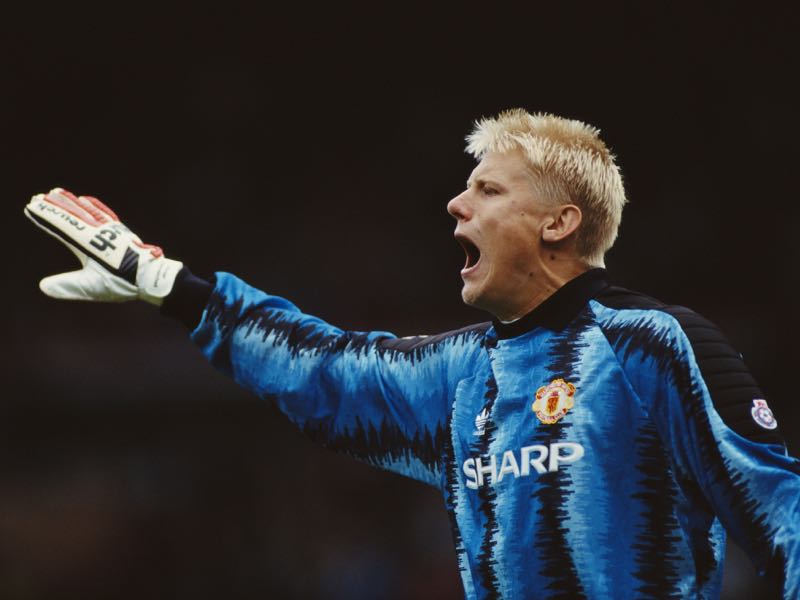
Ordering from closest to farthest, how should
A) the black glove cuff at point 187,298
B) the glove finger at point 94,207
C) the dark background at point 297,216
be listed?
the black glove cuff at point 187,298, the glove finger at point 94,207, the dark background at point 297,216

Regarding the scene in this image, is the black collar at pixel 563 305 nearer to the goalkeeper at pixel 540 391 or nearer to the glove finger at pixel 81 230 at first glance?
the goalkeeper at pixel 540 391

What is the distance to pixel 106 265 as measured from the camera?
8.14 feet

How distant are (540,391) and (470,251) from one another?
0.37 m

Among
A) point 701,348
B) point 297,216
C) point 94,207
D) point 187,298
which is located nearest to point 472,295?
point 701,348

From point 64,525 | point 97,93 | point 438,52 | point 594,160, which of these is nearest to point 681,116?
point 438,52

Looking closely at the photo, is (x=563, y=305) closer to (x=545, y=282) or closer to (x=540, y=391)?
(x=545, y=282)

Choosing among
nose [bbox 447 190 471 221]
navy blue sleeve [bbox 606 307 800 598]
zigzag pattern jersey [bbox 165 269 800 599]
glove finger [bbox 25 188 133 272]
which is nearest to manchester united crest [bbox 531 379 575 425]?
zigzag pattern jersey [bbox 165 269 800 599]

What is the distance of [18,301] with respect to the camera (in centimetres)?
849

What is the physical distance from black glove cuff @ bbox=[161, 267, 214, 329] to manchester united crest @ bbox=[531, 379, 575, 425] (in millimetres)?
752

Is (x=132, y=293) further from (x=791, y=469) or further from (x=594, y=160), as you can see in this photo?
(x=791, y=469)

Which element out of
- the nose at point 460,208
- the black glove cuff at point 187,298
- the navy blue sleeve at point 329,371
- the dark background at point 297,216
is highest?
the dark background at point 297,216

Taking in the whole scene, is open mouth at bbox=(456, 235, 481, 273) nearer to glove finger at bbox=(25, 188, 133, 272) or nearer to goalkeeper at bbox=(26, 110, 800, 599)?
goalkeeper at bbox=(26, 110, 800, 599)

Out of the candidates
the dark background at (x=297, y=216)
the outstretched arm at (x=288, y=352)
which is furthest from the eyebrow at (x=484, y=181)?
the dark background at (x=297, y=216)

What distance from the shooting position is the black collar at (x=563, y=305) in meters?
2.26
